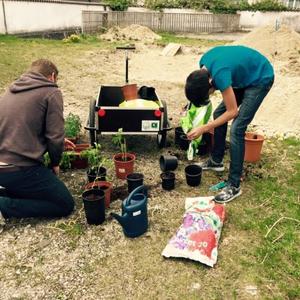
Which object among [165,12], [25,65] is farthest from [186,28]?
[25,65]

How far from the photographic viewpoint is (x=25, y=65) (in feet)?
37.6

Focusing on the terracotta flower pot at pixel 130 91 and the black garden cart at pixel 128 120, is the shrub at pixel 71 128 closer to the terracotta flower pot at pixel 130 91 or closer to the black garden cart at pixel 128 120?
the black garden cart at pixel 128 120

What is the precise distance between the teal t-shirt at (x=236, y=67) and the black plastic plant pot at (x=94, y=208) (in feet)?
5.40

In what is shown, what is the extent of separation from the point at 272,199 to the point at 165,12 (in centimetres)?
2532

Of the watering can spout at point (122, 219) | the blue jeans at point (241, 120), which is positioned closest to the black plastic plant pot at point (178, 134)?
the blue jeans at point (241, 120)

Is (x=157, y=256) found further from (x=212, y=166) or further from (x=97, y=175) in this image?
(x=212, y=166)

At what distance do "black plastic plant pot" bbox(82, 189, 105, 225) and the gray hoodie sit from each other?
0.63m

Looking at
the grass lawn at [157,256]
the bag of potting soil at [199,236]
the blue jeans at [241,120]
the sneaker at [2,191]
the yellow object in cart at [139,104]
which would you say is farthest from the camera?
the yellow object in cart at [139,104]

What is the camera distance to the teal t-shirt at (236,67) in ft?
11.8

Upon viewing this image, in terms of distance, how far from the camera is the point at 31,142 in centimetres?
348

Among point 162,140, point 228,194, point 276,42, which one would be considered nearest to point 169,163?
point 162,140

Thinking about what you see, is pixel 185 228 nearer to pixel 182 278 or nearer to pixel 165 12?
pixel 182 278

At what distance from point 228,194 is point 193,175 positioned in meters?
0.50

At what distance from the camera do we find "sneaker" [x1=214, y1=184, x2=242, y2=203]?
4.18 meters
